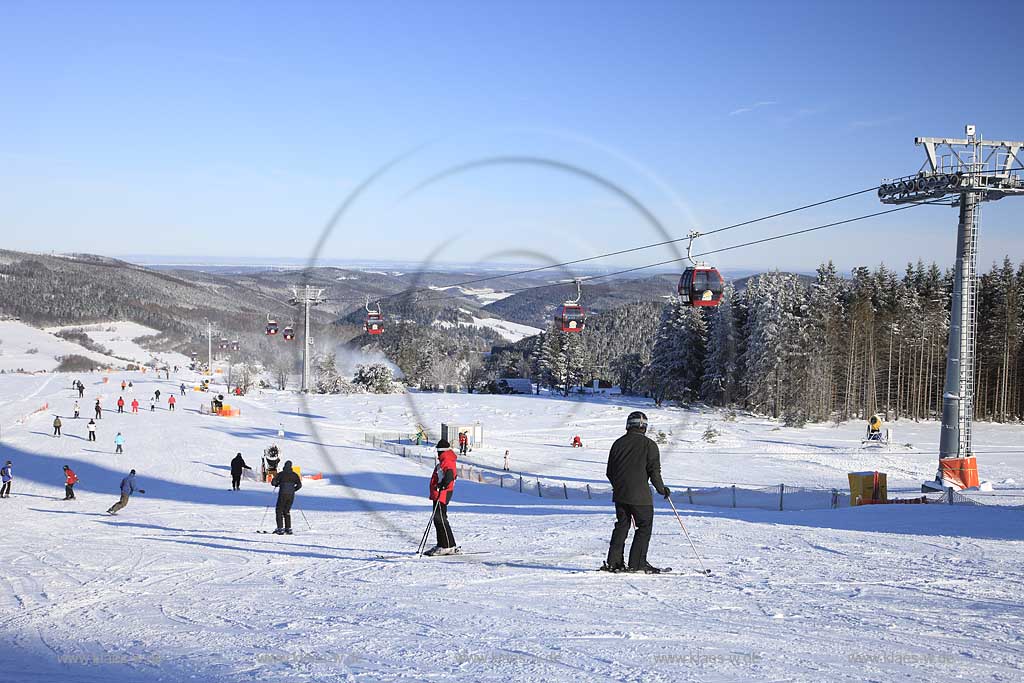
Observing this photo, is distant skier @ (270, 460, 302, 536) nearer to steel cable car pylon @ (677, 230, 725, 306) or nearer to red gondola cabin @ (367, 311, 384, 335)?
steel cable car pylon @ (677, 230, 725, 306)

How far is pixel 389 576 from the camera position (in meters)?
11.1

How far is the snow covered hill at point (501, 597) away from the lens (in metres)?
6.94

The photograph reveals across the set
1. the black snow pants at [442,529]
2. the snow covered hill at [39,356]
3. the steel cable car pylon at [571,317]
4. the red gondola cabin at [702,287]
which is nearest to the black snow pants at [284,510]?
the black snow pants at [442,529]

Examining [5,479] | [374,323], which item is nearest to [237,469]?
[5,479]

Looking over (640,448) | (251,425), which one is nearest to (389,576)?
(640,448)

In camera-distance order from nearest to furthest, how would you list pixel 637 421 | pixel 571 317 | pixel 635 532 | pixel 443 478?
1. pixel 637 421
2. pixel 635 532
3. pixel 443 478
4. pixel 571 317

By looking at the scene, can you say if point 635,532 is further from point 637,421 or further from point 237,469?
point 237,469

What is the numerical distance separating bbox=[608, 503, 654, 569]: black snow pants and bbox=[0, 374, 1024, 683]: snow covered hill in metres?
0.25

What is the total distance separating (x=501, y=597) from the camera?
945 centimetres

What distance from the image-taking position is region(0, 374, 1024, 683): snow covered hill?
6941mm

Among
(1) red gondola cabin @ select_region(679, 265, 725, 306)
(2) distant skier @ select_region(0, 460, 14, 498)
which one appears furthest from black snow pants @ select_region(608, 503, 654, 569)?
(2) distant skier @ select_region(0, 460, 14, 498)

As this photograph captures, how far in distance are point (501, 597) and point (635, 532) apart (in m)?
1.92

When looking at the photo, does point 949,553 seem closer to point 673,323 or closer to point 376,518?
point 376,518

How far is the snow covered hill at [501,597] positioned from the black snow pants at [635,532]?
25 cm
